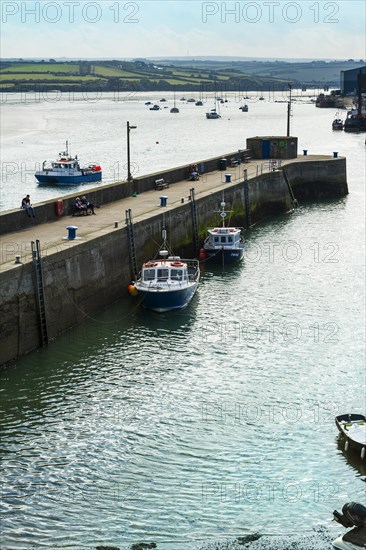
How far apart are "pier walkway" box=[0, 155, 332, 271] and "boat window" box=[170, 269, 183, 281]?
12.8ft

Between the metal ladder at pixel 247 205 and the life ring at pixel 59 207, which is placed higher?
the life ring at pixel 59 207

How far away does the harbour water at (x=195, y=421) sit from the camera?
25.5 meters

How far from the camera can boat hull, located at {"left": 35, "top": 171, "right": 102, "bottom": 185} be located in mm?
92750

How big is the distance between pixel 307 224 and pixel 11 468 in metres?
45.1

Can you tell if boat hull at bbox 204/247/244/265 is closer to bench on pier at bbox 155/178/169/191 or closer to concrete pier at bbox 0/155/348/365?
concrete pier at bbox 0/155/348/365

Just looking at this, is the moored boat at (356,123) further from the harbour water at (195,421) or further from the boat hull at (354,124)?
the harbour water at (195,421)

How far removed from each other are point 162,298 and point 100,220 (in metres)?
8.64

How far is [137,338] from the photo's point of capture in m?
40.0

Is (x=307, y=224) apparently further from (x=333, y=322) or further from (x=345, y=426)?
(x=345, y=426)

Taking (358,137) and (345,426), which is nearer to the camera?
(345,426)

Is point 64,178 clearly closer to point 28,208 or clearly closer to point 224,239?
point 224,239

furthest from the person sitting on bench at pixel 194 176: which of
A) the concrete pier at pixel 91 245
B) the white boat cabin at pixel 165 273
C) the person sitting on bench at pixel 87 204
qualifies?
the white boat cabin at pixel 165 273

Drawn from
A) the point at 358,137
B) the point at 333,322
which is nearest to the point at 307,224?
the point at 333,322

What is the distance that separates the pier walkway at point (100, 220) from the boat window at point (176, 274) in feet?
12.8
